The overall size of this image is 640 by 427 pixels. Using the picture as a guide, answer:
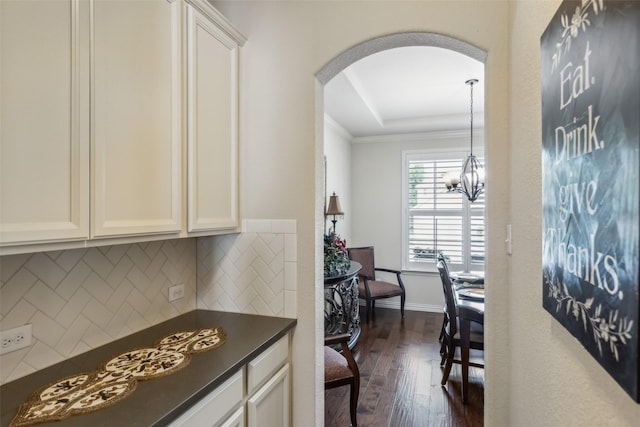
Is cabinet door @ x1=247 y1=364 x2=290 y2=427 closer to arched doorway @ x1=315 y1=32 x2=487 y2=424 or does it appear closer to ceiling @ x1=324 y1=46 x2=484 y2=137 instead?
arched doorway @ x1=315 y1=32 x2=487 y2=424

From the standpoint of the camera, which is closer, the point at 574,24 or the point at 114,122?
the point at 574,24

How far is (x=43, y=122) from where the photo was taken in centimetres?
97

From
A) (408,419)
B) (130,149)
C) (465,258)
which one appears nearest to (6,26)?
(130,149)

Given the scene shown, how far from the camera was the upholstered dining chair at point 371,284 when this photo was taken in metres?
4.51

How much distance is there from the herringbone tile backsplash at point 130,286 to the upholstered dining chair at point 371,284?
2.77 meters

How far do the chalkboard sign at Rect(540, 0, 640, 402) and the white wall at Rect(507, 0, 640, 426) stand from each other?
79mm

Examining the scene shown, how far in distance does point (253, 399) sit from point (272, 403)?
20 centimetres

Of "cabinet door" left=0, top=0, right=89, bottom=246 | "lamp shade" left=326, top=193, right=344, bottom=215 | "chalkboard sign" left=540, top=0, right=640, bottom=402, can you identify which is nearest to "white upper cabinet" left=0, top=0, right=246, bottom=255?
"cabinet door" left=0, top=0, right=89, bottom=246

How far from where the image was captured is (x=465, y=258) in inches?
191

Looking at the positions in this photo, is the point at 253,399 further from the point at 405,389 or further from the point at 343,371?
the point at 405,389

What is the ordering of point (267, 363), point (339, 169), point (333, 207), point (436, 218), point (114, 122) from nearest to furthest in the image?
point (114, 122) < point (267, 363) < point (333, 207) < point (339, 169) < point (436, 218)

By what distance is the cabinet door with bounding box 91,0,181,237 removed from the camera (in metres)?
1.14

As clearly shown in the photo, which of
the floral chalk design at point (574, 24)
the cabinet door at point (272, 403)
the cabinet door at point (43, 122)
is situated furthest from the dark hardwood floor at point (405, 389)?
the floral chalk design at point (574, 24)

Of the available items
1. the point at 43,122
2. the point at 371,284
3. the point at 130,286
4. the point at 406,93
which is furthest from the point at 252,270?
the point at 371,284
